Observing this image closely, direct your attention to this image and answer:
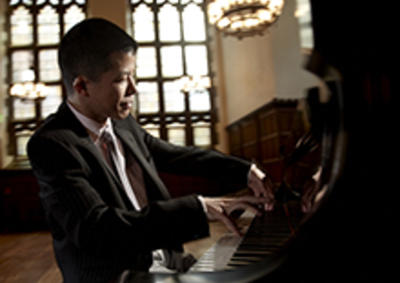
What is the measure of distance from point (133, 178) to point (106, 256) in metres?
0.29

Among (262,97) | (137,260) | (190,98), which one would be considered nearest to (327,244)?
(137,260)

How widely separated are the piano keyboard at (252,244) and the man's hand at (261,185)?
0.04 meters

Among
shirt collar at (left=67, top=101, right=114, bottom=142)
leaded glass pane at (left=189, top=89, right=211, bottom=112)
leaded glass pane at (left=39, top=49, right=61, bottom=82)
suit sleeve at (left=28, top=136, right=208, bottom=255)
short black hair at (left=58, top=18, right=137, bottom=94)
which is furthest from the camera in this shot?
leaded glass pane at (left=39, top=49, right=61, bottom=82)

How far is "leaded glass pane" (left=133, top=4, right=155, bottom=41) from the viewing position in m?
10.7

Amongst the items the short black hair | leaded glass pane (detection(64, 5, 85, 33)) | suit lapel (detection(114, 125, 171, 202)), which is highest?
leaded glass pane (detection(64, 5, 85, 33))

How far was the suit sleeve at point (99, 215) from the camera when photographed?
623 millimetres

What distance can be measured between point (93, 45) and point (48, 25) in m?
11.2

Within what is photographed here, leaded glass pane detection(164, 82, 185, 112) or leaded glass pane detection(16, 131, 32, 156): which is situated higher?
leaded glass pane detection(164, 82, 185, 112)

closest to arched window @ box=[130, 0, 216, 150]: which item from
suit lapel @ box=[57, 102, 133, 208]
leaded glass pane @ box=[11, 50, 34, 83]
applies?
leaded glass pane @ box=[11, 50, 34, 83]

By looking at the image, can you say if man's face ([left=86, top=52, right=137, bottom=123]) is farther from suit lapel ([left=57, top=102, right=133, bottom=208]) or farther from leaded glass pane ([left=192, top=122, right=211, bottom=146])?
leaded glass pane ([left=192, top=122, right=211, bottom=146])

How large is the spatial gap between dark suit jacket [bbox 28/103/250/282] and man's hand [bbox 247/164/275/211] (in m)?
0.03

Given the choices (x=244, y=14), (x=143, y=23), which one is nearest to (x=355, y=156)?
(x=244, y=14)

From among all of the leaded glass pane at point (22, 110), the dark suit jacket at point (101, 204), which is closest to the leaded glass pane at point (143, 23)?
the leaded glass pane at point (22, 110)

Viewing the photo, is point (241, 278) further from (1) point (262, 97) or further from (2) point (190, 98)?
(2) point (190, 98)
